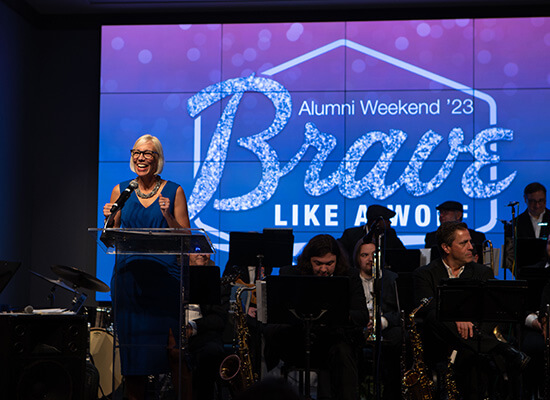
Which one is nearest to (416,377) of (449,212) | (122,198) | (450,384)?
(450,384)

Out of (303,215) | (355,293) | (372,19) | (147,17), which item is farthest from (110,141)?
(355,293)

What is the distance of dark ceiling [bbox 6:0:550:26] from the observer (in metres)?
8.38

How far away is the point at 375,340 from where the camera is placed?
4996 millimetres

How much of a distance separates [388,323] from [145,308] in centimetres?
270

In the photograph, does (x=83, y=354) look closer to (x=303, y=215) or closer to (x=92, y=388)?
(x=92, y=388)

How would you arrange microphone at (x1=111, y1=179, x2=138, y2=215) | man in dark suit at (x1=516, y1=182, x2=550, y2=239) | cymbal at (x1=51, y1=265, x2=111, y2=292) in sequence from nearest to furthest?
microphone at (x1=111, y1=179, x2=138, y2=215) < cymbal at (x1=51, y1=265, x2=111, y2=292) < man in dark suit at (x1=516, y1=182, x2=550, y2=239)

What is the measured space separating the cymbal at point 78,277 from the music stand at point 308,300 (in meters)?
1.06

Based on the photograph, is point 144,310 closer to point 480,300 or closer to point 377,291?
point 377,291

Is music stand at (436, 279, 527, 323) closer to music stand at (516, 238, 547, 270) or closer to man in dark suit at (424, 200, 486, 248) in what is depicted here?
music stand at (516, 238, 547, 270)

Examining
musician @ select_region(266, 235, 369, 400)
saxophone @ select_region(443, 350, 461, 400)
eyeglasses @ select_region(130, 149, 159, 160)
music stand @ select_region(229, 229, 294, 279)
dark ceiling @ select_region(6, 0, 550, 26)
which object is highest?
dark ceiling @ select_region(6, 0, 550, 26)

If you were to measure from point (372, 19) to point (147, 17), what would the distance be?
2.59 meters

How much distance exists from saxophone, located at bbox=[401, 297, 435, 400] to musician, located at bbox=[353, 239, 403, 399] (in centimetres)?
29

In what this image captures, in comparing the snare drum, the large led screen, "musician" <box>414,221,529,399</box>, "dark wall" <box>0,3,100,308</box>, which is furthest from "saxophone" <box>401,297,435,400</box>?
"dark wall" <box>0,3,100,308</box>

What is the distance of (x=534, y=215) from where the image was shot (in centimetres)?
741
